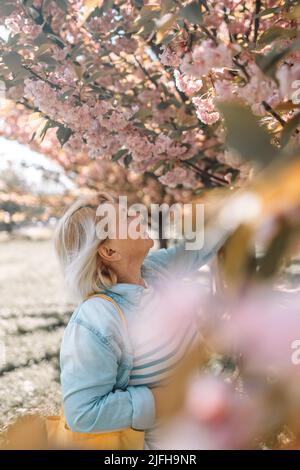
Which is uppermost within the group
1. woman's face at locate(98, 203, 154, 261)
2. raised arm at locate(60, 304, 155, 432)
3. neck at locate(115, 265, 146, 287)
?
woman's face at locate(98, 203, 154, 261)

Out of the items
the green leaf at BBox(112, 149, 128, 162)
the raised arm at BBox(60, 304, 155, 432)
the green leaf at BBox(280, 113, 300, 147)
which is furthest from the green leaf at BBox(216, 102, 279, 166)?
the green leaf at BBox(112, 149, 128, 162)

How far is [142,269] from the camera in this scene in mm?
1978

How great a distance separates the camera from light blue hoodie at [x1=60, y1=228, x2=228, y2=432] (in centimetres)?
148

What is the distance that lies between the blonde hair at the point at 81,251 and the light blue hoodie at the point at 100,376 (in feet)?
0.34

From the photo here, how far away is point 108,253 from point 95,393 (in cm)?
47

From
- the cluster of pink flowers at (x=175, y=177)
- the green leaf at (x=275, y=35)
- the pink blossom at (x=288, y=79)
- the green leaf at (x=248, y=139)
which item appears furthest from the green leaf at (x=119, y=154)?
the green leaf at (x=248, y=139)

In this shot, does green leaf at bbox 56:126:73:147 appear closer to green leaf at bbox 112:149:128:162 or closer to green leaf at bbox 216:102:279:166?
green leaf at bbox 112:149:128:162

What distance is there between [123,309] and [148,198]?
8.70ft

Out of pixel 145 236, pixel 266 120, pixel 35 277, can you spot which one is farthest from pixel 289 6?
pixel 35 277

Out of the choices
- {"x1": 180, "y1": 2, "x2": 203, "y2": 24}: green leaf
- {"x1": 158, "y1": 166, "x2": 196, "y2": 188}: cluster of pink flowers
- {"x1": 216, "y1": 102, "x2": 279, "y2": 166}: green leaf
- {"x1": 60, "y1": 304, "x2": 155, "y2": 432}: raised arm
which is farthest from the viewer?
{"x1": 158, "y1": 166, "x2": 196, "y2": 188}: cluster of pink flowers

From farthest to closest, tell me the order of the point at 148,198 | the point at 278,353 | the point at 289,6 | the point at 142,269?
the point at 148,198 < the point at 142,269 < the point at 289,6 < the point at 278,353

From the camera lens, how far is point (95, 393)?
1492 mm

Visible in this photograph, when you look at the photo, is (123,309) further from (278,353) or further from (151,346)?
(278,353)

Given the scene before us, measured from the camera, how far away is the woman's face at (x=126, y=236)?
173cm
